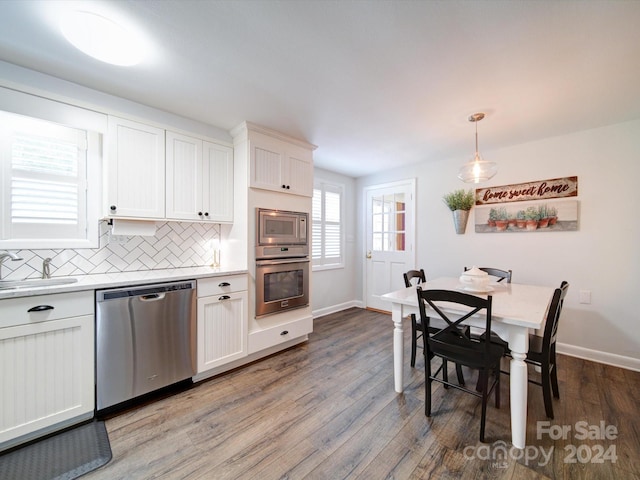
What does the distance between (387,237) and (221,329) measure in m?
2.99

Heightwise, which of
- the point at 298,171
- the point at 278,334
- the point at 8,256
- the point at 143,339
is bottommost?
the point at 278,334

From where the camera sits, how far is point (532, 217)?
301 centimetres

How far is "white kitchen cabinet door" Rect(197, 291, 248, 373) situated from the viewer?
226 centimetres

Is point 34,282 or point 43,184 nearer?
point 34,282

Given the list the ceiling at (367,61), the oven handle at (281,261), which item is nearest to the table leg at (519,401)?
the ceiling at (367,61)

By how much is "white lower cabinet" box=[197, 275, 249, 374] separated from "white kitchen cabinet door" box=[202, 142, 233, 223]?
71 cm

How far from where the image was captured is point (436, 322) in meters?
2.53

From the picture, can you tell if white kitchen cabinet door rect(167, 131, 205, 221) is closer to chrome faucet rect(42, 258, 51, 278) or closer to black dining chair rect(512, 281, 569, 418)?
chrome faucet rect(42, 258, 51, 278)

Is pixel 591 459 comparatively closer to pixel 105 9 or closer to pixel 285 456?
pixel 285 456

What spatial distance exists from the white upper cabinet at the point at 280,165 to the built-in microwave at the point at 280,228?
0.86ft

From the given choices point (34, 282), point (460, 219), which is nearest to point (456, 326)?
point (460, 219)

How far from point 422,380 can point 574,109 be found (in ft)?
8.98

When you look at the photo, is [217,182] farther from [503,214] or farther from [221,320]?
[503,214]

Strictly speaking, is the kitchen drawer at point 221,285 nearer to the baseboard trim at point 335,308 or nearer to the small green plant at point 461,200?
the baseboard trim at point 335,308
